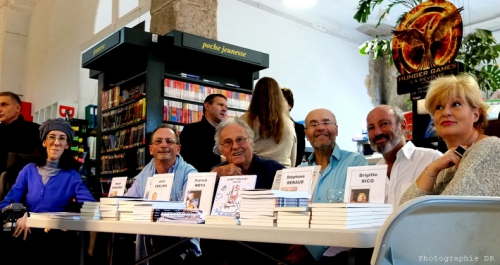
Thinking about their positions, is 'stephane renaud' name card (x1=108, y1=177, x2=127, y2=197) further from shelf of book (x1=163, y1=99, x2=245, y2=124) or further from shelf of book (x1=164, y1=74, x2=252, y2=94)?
shelf of book (x1=164, y1=74, x2=252, y2=94)

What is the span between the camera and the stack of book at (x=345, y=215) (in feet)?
4.84

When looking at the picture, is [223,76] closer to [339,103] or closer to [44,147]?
[44,147]

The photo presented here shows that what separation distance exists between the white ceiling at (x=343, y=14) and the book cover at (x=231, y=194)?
7.13 m

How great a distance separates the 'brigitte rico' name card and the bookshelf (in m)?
3.44

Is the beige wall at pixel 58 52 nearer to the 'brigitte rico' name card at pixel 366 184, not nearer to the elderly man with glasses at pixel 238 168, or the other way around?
the elderly man with glasses at pixel 238 168

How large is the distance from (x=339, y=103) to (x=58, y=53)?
18.5 feet

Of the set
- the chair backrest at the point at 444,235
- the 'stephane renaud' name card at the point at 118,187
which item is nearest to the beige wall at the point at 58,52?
the 'stephane renaud' name card at the point at 118,187

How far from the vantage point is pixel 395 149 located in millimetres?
2705

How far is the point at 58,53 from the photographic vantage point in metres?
9.39

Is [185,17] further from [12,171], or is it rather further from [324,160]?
[324,160]

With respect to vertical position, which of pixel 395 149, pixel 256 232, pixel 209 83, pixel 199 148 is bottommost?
pixel 256 232

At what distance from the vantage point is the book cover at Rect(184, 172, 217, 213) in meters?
2.26

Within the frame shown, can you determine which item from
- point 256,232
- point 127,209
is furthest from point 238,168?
point 256,232

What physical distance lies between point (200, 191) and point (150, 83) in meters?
2.88
